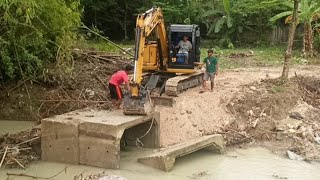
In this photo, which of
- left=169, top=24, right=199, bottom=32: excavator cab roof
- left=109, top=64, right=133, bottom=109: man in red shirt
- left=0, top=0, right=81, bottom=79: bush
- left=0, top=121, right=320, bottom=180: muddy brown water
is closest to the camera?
left=0, top=121, right=320, bottom=180: muddy brown water

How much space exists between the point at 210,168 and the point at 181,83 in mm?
4424

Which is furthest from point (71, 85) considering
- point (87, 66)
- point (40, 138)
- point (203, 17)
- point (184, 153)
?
point (203, 17)

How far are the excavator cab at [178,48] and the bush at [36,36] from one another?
10.8ft

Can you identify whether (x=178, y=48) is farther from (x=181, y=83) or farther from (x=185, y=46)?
(x=181, y=83)

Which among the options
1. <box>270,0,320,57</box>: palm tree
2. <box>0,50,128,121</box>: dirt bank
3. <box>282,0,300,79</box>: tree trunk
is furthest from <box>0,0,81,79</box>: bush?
<box>270,0,320,57</box>: palm tree

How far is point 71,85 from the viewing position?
17.3 m

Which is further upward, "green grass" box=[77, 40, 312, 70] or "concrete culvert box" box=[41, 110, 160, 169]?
"green grass" box=[77, 40, 312, 70]

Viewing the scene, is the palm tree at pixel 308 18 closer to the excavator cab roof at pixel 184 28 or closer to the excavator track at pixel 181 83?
the excavator track at pixel 181 83

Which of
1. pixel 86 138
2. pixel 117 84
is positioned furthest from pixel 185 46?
pixel 86 138

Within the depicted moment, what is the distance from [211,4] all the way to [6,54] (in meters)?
17.6

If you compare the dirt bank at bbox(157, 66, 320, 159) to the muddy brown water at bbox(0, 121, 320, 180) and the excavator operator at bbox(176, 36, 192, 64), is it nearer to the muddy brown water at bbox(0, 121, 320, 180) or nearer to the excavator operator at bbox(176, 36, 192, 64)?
the muddy brown water at bbox(0, 121, 320, 180)

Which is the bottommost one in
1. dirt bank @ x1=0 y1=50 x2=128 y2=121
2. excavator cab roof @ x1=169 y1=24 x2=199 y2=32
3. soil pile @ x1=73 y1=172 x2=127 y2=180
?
soil pile @ x1=73 y1=172 x2=127 y2=180

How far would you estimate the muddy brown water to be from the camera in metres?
11.5

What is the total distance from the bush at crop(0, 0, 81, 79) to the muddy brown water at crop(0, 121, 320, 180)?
188 inches
